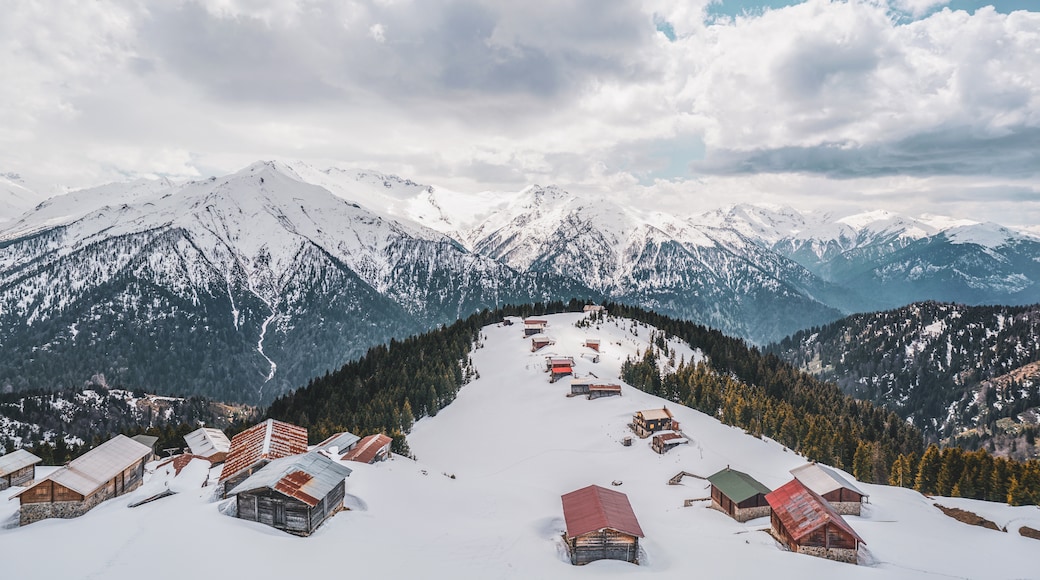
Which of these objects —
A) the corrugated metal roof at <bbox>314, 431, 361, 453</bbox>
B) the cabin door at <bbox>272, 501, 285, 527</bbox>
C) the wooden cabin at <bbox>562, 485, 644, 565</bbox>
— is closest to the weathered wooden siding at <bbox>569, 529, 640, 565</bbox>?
the wooden cabin at <bbox>562, 485, 644, 565</bbox>

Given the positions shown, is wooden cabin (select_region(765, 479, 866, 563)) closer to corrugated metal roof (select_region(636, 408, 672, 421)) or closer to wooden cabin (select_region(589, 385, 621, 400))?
corrugated metal roof (select_region(636, 408, 672, 421))

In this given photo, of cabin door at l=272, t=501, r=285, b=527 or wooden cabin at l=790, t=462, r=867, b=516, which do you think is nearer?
cabin door at l=272, t=501, r=285, b=527

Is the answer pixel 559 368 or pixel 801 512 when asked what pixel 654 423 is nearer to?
pixel 559 368

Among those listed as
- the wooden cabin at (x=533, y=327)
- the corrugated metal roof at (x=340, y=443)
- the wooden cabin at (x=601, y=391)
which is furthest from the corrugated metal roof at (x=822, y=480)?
the wooden cabin at (x=533, y=327)

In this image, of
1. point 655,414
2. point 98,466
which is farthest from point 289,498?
point 655,414

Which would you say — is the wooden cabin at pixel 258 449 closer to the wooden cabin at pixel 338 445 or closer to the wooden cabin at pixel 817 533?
the wooden cabin at pixel 338 445

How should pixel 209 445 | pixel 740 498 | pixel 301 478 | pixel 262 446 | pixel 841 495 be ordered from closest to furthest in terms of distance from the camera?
pixel 301 478, pixel 262 446, pixel 740 498, pixel 841 495, pixel 209 445

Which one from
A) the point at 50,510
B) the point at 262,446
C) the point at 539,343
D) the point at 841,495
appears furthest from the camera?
the point at 539,343

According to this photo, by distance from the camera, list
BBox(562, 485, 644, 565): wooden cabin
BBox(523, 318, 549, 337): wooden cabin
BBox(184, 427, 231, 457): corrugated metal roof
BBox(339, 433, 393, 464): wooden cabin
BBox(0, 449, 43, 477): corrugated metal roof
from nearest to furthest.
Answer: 1. BBox(562, 485, 644, 565): wooden cabin
2. BBox(0, 449, 43, 477): corrugated metal roof
3. BBox(339, 433, 393, 464): wooden cabin
4. BBox(184, 427, 231, 457): corrugated metal roof
5. BBox(523, 318, 549, 337): wooden cabin
